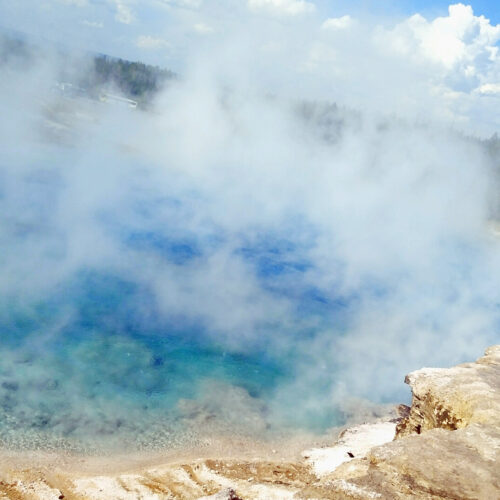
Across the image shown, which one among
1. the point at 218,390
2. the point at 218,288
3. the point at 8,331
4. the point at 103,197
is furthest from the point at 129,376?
the point at 103,197

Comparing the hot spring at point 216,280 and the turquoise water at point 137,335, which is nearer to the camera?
the turquoise water at point 137,335

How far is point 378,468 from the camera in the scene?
7598 mm

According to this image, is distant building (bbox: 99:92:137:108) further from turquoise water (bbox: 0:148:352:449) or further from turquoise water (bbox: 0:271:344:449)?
turquoise water (bbox: 0:271:344:449)

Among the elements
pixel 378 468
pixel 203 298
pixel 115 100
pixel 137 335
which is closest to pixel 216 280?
pixel 203 298

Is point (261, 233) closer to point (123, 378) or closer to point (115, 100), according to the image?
point (123, 378)

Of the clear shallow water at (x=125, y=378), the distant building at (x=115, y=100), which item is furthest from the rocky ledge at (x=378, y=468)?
the distant building at (x=115, y=100)

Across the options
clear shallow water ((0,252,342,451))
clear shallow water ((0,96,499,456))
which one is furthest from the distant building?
clear shallow water ((0,252,342,451))

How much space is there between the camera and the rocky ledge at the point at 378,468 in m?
7.24

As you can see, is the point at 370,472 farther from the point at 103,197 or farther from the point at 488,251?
the point at 488,251

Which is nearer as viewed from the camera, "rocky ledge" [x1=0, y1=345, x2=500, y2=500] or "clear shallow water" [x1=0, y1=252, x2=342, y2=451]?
"rocky ledge" [x1=0, y1=345, x2=500, y2=500]

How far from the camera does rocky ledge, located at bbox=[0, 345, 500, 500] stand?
724 cm

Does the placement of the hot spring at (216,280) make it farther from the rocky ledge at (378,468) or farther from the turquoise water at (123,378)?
the rocky ledge at (378,468)

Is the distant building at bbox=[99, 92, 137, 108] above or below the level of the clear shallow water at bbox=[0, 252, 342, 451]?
above

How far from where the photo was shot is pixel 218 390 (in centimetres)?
1747
